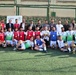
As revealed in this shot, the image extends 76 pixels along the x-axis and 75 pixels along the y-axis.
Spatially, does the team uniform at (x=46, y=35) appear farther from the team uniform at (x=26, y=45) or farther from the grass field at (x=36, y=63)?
the grass field at (x=36, y=63)

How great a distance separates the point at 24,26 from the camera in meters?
16.1

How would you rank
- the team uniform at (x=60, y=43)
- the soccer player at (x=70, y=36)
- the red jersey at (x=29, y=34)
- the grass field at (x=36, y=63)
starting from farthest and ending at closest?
1. the red jersey at (x=29, y=34)
2. the soccer player at (x=70, y=36)
3. the team uniform at (x=60, y=43)
4. the grass field at (x=36, y=63)

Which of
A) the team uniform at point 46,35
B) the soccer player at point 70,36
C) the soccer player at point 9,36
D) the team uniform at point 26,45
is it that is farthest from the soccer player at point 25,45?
the soccer player at point 70,36

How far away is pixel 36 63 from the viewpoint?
470 inches

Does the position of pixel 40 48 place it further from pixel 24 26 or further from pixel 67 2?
pixel 67 2

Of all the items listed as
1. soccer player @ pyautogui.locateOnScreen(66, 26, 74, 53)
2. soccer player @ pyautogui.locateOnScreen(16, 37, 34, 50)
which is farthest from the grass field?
soccer player @ pyautogui.locateOnScreen(66, 26, 74, 53)

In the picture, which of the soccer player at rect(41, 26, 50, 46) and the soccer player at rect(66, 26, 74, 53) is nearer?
the soccer player at rect(66, 26, 74, 53)

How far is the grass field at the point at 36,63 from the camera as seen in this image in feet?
35.9

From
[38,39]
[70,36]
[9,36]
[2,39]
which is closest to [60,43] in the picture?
[70,36]

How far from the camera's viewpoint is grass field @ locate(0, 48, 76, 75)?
431 inches

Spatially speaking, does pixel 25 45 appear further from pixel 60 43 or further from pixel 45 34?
pixel 60 43

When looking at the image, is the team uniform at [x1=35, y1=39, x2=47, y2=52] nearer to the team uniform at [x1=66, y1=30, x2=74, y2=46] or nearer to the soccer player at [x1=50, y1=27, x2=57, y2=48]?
the soccer player at [x1=50, y1=27, x2=57, y2=48]

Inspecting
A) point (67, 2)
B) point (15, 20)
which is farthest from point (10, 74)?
point (67, 2)

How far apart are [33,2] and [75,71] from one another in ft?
77.8
